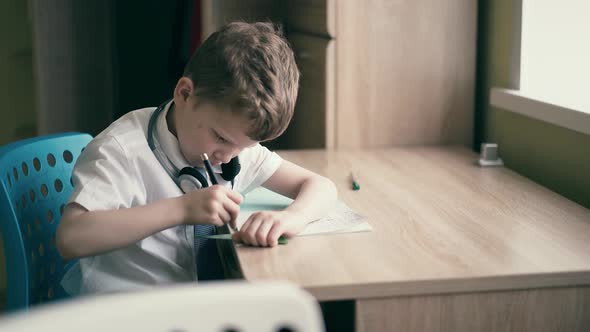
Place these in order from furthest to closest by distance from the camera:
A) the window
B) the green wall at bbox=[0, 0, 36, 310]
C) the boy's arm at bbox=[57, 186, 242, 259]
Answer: the green wall at bbox=[0, 0, 36, 310]
the window
the boy's arm at bbox=[57, 186, 242, 259]

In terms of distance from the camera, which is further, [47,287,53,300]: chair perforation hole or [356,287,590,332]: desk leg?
[47,287,53,300]: chair perforation hole

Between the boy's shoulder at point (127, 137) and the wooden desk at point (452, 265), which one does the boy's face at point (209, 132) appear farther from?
the wooden desk at point (452, 265)

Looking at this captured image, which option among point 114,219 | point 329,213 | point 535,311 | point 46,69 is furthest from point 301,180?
point 46,69

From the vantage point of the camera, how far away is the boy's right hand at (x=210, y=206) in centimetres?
129

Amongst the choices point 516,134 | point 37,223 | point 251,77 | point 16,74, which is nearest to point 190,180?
point 251,77

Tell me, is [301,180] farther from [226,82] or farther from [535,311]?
[535,311]

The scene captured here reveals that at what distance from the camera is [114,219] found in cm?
127

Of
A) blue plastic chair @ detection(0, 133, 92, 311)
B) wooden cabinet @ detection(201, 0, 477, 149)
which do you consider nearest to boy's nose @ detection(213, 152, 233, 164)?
blue plastic chair @ detection(0, 133, 92, 311)

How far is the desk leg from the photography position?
1.13 meters

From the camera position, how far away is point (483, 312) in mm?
1147

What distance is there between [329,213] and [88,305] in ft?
3.11

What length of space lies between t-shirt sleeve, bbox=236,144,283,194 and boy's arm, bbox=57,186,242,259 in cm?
28

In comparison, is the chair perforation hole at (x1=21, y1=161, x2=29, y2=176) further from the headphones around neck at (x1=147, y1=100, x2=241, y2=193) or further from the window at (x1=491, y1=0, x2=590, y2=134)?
the window at (x1=491, y1=0, x2=590, y2=134)

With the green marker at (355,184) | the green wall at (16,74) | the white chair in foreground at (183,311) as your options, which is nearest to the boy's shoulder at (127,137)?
the green marker at (355,184)
